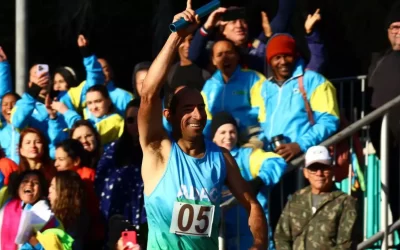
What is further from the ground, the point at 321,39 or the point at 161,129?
the point at 321,39

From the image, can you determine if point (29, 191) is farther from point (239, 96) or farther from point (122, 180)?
point (239, 96)

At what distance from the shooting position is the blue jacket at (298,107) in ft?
38.2

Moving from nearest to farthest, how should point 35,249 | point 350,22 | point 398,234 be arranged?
point 35,249
point 398,234
point 350,22

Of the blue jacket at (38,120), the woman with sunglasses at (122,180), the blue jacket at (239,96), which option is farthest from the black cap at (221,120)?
the blue jacket at (38,120)

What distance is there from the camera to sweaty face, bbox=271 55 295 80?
11945 millimetres

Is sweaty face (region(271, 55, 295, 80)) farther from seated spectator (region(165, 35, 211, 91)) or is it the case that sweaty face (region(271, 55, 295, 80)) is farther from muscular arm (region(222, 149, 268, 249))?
muscular arm (region(222, 149, 268, 249))

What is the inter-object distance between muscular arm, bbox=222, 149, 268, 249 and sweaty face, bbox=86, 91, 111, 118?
12.5 ft

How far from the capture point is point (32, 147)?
479 inches

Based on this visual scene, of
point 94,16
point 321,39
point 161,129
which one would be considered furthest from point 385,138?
point 94,16

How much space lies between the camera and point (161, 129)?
29.9 ft

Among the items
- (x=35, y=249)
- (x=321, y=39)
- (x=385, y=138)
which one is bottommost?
(x=35, y=249)

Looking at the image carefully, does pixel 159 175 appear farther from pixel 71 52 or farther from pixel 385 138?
pixel 71 52

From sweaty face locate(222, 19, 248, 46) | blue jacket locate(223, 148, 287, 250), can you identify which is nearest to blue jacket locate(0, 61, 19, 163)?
sweaty face locate(222, 19, 248, 46)

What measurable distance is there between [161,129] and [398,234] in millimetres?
3506
